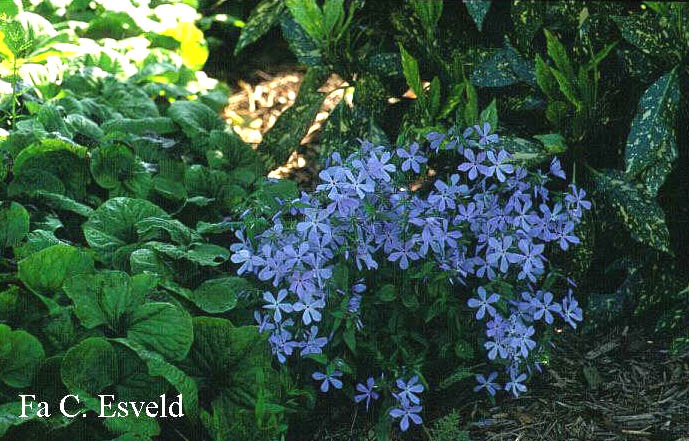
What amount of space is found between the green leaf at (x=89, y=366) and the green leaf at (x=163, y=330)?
0.08m

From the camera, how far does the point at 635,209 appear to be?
8.00ft

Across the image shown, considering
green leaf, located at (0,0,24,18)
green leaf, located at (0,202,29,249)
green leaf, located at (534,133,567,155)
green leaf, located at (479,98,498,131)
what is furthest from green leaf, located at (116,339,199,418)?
green leaf, located at (0,0,24,18)

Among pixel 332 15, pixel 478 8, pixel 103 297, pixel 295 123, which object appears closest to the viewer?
pixel 103 297

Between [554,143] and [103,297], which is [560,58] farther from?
[103,297]

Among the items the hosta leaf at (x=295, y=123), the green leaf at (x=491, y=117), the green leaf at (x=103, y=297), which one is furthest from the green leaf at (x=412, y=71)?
the green leaf at (x=103, y=297)

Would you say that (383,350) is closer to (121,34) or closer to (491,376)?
(491,376)

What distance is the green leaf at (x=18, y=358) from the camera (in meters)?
1.94

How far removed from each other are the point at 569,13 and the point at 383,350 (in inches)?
51.9

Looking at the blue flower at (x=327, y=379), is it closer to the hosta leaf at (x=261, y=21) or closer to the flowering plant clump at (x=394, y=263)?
the flowering plant clump at (x=394, y=263)

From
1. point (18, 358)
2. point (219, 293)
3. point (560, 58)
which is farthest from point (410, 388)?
point (560, 58)

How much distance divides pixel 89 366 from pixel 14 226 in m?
0.61

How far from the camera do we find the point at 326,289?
7.10ft

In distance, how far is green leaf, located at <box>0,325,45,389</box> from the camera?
194 centimetres

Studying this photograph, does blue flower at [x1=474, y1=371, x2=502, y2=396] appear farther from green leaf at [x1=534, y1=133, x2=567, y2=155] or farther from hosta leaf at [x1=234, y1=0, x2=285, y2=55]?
hosta leaf at [x1=234, y1=0, x2=285, y2=55]
